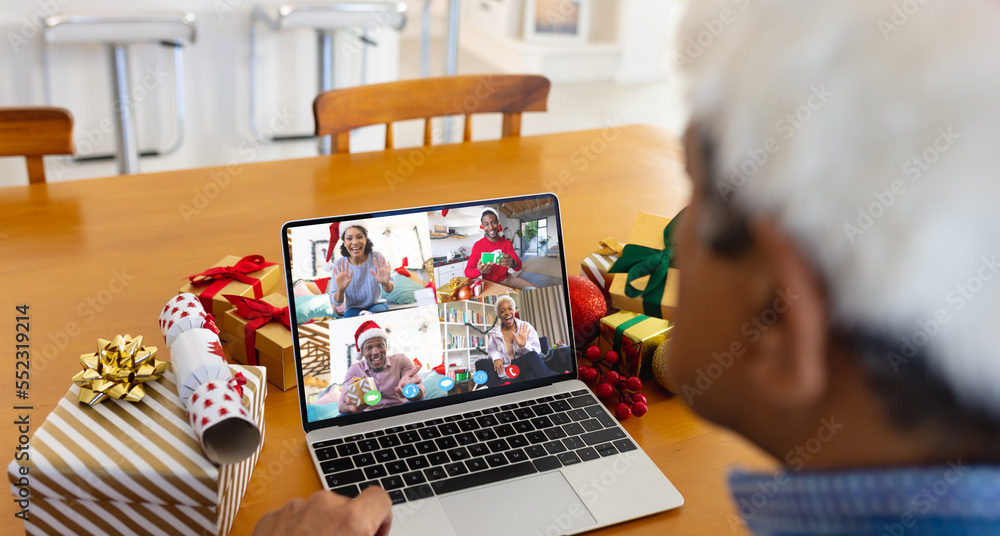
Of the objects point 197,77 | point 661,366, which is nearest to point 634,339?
point 661,366

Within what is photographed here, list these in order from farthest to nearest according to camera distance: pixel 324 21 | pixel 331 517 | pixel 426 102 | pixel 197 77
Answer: pixel 197 77 → pixel 324 21 → pixel 426 102 → pixel 331 517

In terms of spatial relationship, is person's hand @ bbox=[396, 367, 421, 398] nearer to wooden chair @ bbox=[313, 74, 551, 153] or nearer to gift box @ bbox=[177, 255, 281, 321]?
gift box @ bbox=[177, 255, 281, 321]

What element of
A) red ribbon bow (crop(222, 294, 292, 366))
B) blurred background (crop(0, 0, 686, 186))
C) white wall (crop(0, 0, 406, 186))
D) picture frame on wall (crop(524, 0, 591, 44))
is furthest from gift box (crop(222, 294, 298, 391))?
picture frame on wall (crop(524, 0, 591, 44))

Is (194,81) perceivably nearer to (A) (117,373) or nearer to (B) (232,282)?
(B) (232,282)

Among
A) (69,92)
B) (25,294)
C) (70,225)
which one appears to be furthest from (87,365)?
(69,92)

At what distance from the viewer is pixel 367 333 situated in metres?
0.90

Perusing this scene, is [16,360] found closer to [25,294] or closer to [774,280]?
[25,294]

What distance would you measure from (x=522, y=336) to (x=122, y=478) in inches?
17.9

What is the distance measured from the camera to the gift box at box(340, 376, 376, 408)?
0.88 metres

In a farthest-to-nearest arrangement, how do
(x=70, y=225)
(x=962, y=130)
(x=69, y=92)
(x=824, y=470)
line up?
(x=69, y=92) → (x=70, y=225) → (x=824, y=470) → (x=962, y=130)

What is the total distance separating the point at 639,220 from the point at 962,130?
33.1 inches

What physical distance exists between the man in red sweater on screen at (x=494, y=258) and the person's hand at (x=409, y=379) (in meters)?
0.13

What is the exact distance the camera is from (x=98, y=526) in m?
0.73

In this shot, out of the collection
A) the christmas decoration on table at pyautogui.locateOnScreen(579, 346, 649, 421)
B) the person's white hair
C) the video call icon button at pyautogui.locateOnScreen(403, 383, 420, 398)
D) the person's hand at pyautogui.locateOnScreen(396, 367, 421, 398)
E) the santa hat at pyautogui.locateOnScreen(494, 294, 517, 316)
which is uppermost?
the person's white hair
